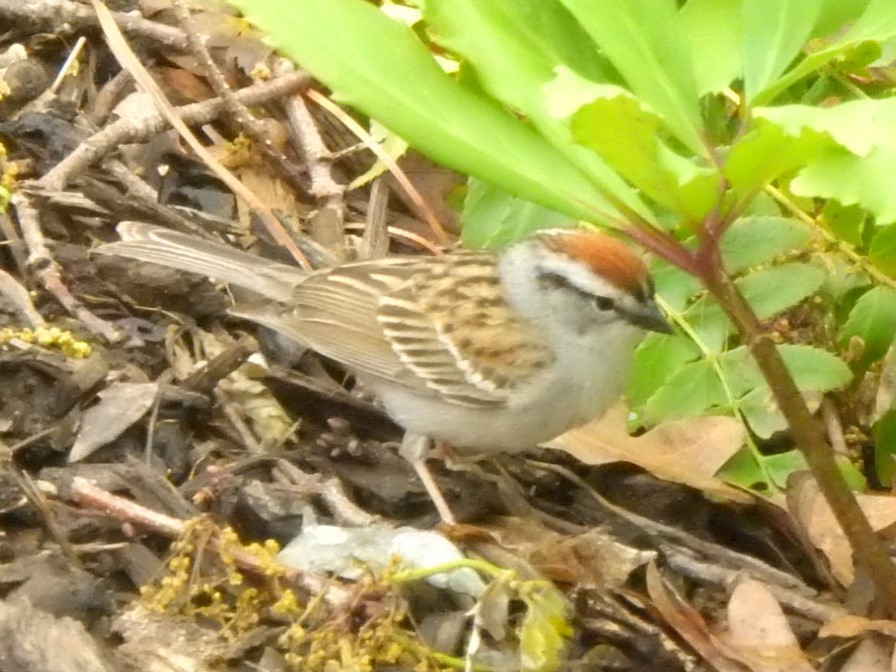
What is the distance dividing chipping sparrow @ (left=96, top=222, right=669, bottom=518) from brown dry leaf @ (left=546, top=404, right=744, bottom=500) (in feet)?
0.50

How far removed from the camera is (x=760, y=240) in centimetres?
266

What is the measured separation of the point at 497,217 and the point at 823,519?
0.93 m

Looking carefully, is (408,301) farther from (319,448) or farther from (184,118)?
(184,118)

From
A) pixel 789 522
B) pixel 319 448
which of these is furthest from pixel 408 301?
pixel 789 522

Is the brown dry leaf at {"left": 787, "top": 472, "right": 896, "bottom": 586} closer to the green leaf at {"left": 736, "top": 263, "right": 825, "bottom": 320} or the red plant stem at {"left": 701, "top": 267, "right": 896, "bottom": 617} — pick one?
the red plant stem at {"left": 701, "top": 267, "right": 896, "bottom": 617}

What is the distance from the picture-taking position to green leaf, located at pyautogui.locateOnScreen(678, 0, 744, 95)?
7.20 ft

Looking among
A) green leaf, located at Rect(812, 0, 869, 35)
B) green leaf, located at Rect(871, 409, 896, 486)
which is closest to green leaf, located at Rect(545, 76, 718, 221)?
green leaf, located at Rect(812, 0, 869, 35)

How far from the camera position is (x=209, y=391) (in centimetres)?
283

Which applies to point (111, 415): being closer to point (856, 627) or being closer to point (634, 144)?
point (634, 144)

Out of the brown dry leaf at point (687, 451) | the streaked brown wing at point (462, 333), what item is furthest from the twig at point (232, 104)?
the brown dry leaf at point (687, 451)

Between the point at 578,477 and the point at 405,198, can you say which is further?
the point at 405,198

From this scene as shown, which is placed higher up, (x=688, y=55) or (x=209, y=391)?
(x=688, y=55)

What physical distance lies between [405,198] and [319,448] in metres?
0.96

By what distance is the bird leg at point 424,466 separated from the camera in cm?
273
